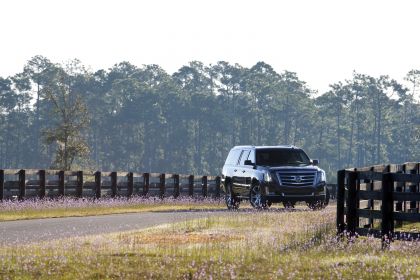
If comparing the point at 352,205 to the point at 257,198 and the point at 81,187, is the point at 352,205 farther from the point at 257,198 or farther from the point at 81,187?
the point at 81,187

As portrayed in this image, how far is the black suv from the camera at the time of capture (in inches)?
1217

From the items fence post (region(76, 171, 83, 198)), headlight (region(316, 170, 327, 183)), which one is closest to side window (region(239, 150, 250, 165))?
headlight (region(316, 170, 327, 183))

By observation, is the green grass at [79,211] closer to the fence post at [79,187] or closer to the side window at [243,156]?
the fence post at [79,187]

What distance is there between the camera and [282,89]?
584ft

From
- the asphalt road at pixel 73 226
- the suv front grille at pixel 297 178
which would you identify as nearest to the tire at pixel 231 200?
the suv front grille at pixel 297 178

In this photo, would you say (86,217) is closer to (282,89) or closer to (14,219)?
(14,219)

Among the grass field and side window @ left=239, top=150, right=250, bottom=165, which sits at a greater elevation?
side window @ left=239, top=150, right=250, bottom=165

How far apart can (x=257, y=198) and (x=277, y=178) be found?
1.29 metres

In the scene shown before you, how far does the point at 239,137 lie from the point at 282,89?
50.7 ft

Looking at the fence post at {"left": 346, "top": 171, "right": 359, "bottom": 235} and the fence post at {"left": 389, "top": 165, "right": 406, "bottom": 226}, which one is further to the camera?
the fence post at {"left": 389, "top": 165, "right": 406, "bottom": 226}

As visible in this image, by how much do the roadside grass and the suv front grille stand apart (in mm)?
4824

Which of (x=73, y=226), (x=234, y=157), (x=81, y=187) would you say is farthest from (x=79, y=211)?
(x=73, y=226)

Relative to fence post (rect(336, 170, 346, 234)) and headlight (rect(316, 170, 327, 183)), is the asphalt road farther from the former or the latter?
fence post (rect(336, 170, 346, 234))

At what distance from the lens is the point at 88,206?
110ft
